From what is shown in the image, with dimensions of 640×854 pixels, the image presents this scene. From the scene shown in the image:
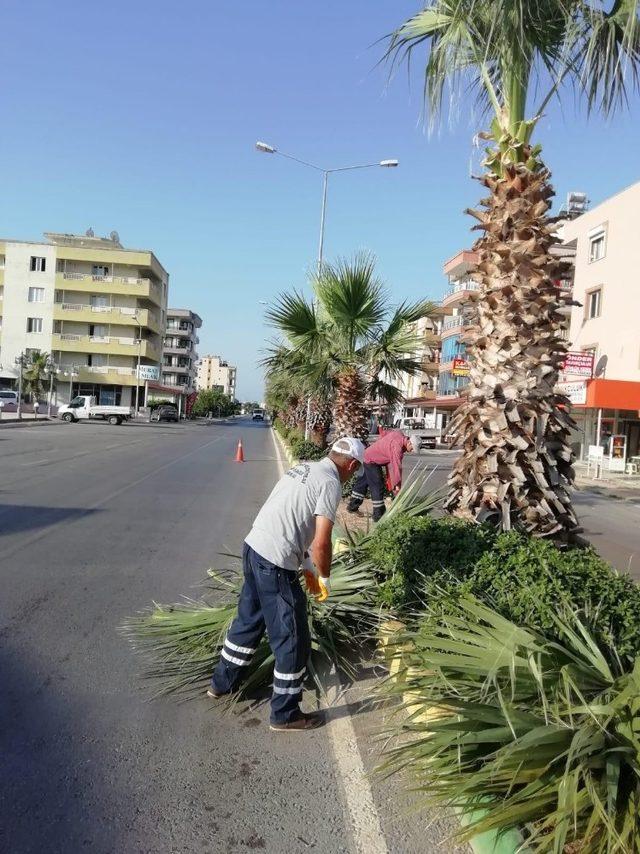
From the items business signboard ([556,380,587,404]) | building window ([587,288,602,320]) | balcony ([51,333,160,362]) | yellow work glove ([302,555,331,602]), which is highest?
building window ([587,288,602,320])

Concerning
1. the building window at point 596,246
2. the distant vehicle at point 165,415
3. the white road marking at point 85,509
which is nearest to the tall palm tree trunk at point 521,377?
the white road marking at point 85,509

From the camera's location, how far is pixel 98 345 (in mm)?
68938

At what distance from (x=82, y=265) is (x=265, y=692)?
231 ft

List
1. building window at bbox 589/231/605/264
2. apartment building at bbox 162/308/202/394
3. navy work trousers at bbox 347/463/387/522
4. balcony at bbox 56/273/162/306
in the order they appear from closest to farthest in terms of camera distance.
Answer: navy work trousers at bbox 347/463/387/522 → building window at bbox 589/231/605/264 → balcony at bbox 56/273/162/306 → apartment building at bbox 162/308/202/394

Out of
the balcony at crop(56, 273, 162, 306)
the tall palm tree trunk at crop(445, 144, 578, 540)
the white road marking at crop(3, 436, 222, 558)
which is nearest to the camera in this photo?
the tall palm tree trunk at crop(445, 144, 578, 540)

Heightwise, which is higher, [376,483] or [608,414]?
[608,414]

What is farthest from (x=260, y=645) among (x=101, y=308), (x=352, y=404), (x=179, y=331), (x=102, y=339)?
(x=179, y=331)

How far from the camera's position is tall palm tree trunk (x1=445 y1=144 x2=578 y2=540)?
578 cm

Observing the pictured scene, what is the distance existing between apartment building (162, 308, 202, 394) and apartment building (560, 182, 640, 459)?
260ft

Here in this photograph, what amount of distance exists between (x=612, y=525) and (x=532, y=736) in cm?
1302

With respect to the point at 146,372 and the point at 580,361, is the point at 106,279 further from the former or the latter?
the point at 580,361

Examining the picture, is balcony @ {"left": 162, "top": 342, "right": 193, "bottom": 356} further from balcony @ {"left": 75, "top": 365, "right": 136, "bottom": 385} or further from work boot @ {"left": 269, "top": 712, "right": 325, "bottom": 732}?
work boot @ {"left": 269, "top": 712, "right": 325, "bottom": 732}

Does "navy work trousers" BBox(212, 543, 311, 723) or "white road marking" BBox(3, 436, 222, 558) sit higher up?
"navy work trousers" BBox(212, 543, 311, 723)

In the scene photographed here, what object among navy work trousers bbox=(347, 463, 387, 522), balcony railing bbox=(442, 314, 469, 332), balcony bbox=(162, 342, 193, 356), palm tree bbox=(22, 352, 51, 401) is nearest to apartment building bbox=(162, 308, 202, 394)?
balcony bbox=(162, 342, 193, 356)
